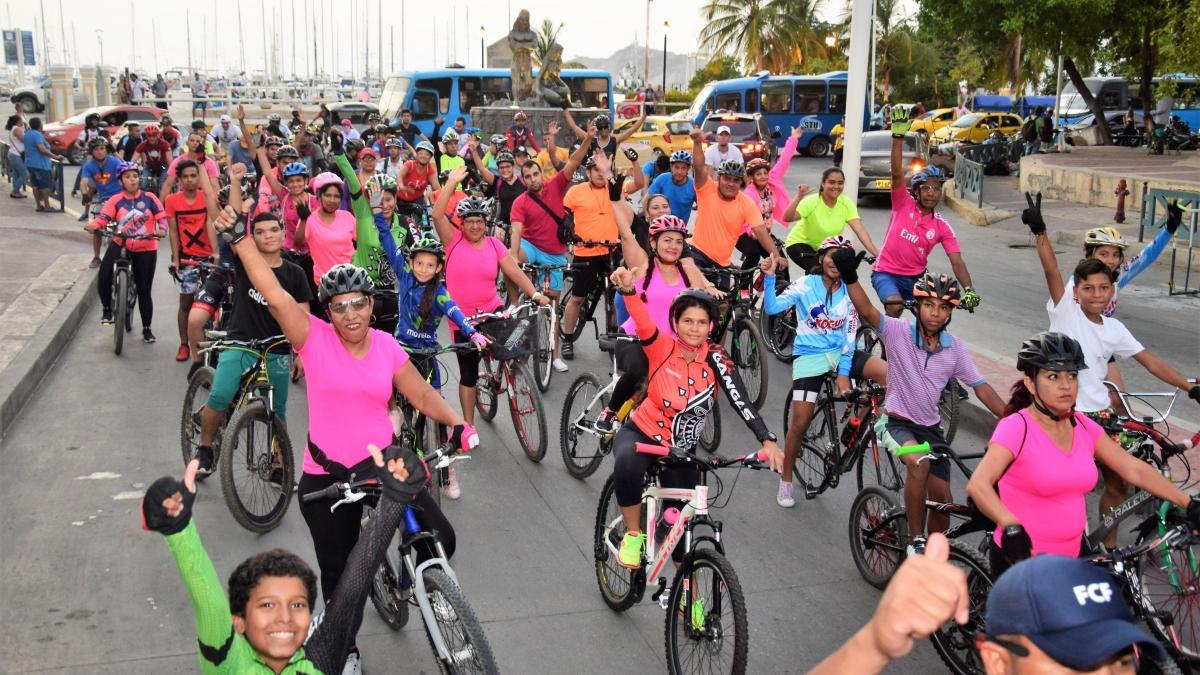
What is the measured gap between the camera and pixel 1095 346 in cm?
665

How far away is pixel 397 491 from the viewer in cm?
411

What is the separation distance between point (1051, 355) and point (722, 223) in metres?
6.23

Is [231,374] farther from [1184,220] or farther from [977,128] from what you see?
[977,128]

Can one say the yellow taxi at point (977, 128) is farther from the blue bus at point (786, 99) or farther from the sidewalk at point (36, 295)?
the sidewalk at point (36, 295)

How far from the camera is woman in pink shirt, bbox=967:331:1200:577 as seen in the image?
187 inches

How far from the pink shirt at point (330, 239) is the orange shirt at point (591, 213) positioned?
8.22 feet

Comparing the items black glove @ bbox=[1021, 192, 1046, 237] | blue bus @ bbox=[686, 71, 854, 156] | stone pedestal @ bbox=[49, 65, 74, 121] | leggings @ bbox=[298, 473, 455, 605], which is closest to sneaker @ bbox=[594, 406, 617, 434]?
leggings @ bbox=[298, 473, 455, 605]

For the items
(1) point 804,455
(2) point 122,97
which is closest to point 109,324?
(1) point 804,455

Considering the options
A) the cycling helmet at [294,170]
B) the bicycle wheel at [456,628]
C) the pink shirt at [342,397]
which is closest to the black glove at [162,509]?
the bicycle wheel at [456,628]

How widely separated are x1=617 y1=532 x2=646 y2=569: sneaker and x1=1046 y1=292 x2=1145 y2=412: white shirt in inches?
106

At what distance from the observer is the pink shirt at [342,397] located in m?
5.19

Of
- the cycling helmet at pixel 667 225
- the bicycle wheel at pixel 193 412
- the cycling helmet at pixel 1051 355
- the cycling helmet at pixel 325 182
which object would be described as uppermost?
the cycling helmet at pixel 325 182

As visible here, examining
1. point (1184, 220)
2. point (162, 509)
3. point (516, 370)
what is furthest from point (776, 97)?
point (162, 509)

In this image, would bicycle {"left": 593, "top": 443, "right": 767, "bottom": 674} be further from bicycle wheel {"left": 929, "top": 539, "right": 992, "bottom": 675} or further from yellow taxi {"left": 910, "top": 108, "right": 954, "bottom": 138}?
yellow taxi {"left": 910, "top": 108, "right": 954, "bottom": 138}
